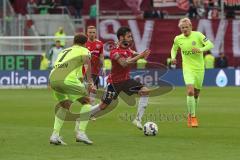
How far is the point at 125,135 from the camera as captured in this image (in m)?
16.8

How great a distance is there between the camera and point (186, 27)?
772 inches

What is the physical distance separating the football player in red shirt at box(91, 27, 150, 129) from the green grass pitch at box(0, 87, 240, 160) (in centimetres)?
75

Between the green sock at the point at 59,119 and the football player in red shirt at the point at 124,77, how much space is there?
2503 millimetres

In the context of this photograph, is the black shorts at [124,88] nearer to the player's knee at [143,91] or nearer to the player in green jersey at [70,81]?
the player's knee at [143,91]

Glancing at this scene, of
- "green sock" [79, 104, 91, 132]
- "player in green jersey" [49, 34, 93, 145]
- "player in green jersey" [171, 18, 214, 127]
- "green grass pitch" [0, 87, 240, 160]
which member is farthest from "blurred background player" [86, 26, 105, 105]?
"player in green jersey" [49, 34, 93, 145]

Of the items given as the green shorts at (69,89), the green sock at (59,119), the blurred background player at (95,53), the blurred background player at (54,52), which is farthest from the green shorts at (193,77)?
the blurred background player at (54,52)

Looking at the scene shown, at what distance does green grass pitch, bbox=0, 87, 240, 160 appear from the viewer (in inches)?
530

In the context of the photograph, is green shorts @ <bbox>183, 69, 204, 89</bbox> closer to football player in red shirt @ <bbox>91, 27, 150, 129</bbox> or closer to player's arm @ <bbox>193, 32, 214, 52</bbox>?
player's arm @ <bbox>193, 32, 214, 52</bbox>

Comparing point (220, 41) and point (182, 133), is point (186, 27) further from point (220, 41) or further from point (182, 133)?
point (220, 41)

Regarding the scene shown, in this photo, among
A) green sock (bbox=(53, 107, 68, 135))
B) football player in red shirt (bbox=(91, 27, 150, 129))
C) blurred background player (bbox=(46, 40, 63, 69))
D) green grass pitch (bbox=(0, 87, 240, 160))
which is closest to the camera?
green grass pitch (bbox=(0, 87, 240, 160))

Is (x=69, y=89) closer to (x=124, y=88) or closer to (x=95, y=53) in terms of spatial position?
(x=124, y=88)

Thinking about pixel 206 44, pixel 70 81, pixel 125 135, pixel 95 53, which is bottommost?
pixel 125 135

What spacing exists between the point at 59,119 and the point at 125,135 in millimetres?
2371

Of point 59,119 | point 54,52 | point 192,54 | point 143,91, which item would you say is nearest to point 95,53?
point 192,54
